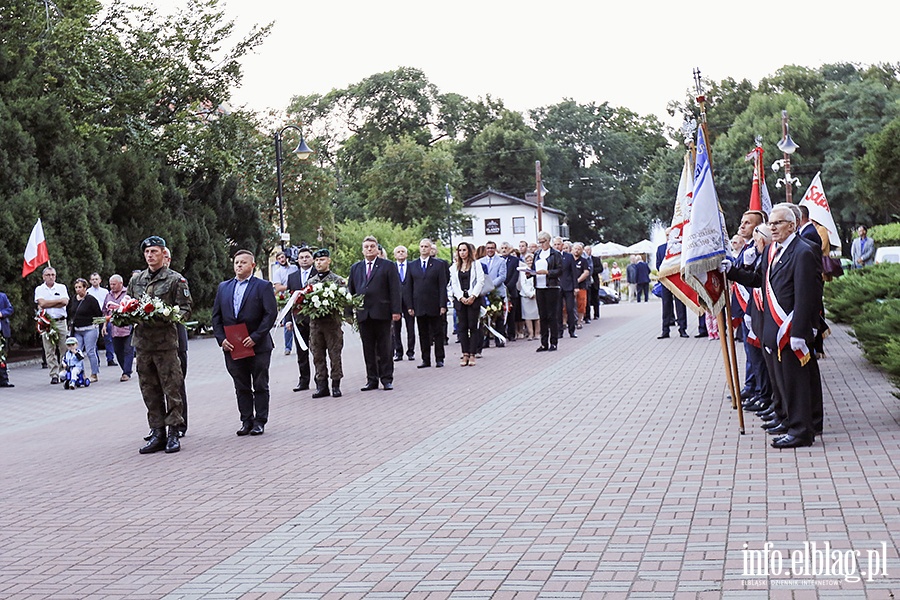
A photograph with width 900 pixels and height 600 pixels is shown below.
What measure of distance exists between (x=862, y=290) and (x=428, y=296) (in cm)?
637

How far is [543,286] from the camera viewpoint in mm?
20625

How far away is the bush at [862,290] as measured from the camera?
1488cm

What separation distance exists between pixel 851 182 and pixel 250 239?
41487 millimetres

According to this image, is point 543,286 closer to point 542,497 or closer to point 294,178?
point 542,497

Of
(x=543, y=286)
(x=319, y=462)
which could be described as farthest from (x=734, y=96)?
(x=319, y=462)

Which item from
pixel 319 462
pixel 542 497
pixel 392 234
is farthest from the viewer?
pixel 392 234

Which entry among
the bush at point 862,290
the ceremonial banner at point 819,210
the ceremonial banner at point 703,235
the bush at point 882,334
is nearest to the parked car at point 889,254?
the ceremonial banner at point 819,210

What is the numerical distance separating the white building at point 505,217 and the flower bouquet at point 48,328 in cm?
7295

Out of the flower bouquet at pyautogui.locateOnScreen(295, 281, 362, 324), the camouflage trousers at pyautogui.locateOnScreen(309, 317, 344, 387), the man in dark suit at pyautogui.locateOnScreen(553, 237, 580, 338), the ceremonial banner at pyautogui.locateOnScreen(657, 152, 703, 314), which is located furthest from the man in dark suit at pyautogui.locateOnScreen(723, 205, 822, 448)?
the man in dark suit at pyautogui.locateOnScreen(553, 237, 580, 338)

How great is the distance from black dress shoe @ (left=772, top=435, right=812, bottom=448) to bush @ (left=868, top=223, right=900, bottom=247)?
27.6 meters

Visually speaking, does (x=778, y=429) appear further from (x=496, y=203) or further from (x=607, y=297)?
(x=496, y=203)

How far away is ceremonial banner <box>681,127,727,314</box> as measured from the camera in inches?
410

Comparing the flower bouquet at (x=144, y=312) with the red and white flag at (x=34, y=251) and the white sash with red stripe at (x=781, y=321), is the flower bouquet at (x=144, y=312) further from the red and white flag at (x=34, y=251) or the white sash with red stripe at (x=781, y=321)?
the red and white flag at (x=34, y=251)

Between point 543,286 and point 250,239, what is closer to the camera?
point 543,286
